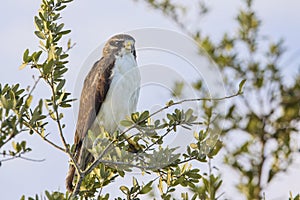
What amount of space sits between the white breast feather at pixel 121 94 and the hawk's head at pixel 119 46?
0.11 meters

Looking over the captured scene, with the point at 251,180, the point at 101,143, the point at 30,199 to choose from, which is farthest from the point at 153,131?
the point at 251,180

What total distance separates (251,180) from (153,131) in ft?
4.86

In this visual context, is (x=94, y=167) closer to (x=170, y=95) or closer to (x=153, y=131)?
(x=153, y=131)

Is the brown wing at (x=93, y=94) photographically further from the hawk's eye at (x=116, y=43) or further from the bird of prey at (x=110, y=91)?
the hawk's eye at (x=116, y=43)

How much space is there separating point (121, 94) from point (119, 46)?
458 mm

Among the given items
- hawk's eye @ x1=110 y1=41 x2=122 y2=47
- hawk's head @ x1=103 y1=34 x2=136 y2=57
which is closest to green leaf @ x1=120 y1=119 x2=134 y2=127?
hawk's head @ x1=103 y1=34 x2=136 y2=57

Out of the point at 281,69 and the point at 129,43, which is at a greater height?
the point at 281,69

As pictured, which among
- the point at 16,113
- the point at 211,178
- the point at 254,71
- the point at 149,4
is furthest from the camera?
the point at 149,4

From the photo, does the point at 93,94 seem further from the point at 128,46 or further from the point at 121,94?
the point at 128,46

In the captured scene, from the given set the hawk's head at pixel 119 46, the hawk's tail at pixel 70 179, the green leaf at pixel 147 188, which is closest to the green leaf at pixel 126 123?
the green leaf at pixel 147 188

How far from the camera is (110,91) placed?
5320 mm

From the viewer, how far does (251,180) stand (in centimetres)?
505

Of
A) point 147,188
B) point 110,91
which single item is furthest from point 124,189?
point 110,91

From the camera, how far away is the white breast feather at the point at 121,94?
518 centimetres
